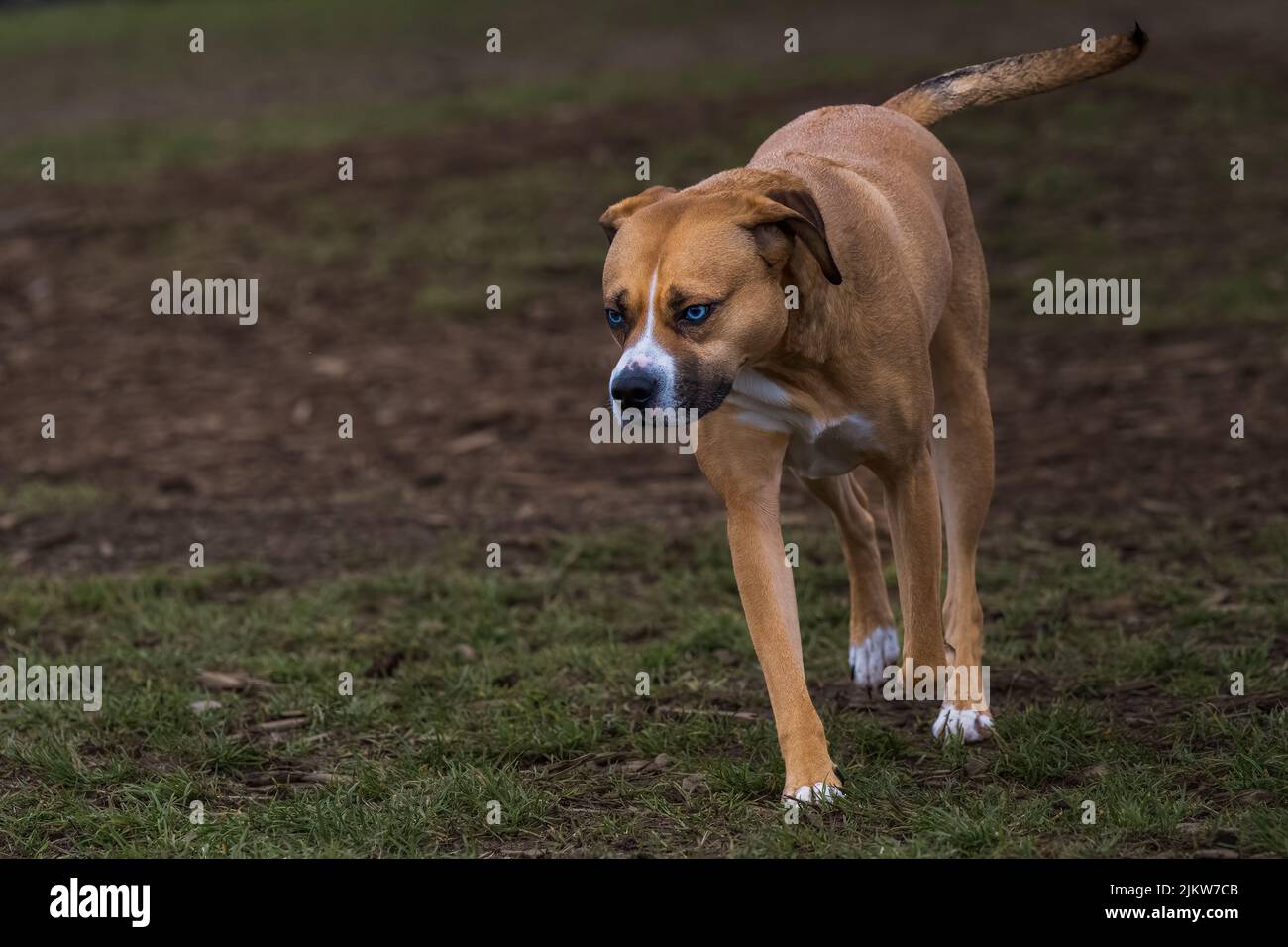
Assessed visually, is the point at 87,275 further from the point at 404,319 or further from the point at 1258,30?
the point at 1258,30

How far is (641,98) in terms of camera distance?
1697cm

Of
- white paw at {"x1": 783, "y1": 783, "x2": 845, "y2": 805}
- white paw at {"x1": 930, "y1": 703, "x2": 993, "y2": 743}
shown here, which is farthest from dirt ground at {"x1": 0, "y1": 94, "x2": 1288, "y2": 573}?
white paw at {"x1": 783, "y1": 783, "x2": 845, "y2": 805}

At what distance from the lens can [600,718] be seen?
5.80 metres

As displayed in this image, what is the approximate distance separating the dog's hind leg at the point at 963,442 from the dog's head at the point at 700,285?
3.93 feet

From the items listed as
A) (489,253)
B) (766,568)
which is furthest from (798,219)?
(489,253)

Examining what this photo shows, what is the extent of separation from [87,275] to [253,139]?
4100 mm

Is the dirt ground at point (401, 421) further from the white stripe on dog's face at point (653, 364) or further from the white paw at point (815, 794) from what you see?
the white stripe on dog's face at point (653, 364)

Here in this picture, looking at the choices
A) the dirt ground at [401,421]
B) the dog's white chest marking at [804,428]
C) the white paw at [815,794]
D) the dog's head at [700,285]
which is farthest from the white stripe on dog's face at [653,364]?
the dirt ground at [401,421]

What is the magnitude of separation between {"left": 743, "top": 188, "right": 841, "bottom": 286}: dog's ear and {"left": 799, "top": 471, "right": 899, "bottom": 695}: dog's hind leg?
1.40 meters

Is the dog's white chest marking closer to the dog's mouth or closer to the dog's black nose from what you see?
the dog's mouth

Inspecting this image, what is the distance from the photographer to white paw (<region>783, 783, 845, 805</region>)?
4816 mm

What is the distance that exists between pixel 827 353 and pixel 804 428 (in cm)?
25

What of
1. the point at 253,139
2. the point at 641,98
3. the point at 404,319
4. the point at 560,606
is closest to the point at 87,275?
the point at 404,319

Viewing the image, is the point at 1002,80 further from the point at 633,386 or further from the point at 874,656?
the point at 633,386
